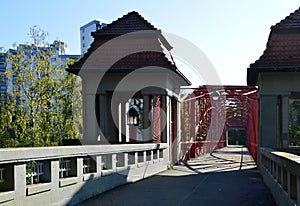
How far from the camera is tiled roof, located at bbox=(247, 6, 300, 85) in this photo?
48.9 feet

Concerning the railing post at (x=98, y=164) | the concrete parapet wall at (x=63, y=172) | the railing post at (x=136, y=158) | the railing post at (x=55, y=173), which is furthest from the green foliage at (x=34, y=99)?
the railing post at (x=55, y=173)

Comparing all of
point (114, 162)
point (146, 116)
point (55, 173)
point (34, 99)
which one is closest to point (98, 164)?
point (114, 162)

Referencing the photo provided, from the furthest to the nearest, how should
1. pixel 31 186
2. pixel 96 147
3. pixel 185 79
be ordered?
pixel 185 79 < pixel 96 147 < pixel 31 186

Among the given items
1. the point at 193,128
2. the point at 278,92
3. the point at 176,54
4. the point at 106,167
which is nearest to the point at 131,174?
the point at 106,167

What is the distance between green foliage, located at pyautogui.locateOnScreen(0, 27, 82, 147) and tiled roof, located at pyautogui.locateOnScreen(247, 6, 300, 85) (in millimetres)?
12207

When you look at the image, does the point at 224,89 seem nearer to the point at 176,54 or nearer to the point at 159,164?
the point at 176,54

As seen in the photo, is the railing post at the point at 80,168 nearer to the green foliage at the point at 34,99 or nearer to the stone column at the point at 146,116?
the stone column at the point at 146,116

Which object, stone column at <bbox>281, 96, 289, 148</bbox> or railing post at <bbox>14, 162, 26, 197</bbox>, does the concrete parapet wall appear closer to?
railing post at <bbox>14, 162, 26, 197</bbox>

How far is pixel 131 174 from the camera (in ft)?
44.5

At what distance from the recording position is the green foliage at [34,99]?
24.2 metres

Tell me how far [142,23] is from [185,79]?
359cm

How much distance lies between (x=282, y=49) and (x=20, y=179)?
11.4 meters

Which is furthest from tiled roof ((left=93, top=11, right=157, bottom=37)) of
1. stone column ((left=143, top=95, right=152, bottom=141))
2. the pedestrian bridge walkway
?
the pedestrian bridge walkway

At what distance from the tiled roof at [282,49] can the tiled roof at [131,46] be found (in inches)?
138
